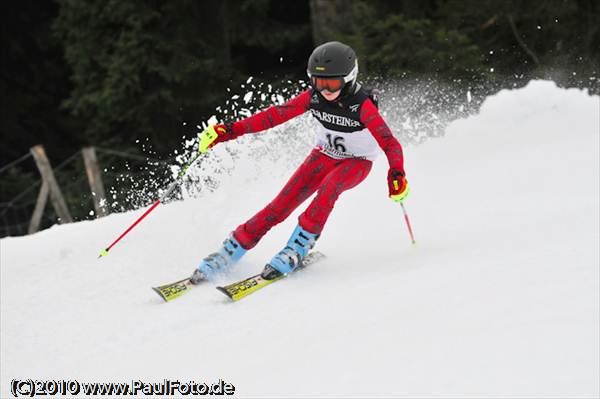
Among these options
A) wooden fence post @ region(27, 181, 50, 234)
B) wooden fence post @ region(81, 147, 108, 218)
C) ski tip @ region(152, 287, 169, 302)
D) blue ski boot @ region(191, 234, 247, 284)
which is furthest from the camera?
wooden fence post @ region(27, 181, 50, 234)

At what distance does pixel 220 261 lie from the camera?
4695 mm

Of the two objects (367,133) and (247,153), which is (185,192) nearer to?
(247,153)

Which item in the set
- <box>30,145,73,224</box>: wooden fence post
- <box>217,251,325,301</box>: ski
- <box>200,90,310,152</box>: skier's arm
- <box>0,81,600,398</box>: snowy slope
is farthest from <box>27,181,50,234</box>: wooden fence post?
<box>217,251,325,301</box>: ski

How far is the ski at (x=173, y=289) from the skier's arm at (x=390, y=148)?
149 cm

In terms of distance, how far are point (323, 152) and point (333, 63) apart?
0.78 m

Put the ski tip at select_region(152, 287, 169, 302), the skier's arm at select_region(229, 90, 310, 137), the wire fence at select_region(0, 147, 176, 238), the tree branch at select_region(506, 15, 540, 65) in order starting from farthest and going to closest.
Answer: the tree branch at select_region(506, 15, 540, 65), the wire fence at select_region(0, 147, 176, 238), the skier's arm at select_region(229, 90, 310, 137), the ski tip at select_region(152, 287, 169, 302)

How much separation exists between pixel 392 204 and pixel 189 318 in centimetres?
241

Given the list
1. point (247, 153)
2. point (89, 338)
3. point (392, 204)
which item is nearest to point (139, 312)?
point (89, 338)

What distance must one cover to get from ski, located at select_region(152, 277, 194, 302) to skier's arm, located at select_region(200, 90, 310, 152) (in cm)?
92

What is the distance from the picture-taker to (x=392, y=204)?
5.88 metres

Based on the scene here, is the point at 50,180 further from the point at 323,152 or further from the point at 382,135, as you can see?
the point at 382,135

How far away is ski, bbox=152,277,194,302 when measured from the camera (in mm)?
4465

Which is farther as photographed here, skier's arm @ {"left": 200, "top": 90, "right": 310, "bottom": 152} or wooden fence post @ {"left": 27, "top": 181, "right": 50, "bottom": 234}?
wooden fence post @ {"left": 27, "top": 181, "right": 50, "bottom": 234}

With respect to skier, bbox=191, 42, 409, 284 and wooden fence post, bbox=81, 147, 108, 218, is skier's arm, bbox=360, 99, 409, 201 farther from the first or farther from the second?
wooden fence post, bbox=81, 147, 108, 218
